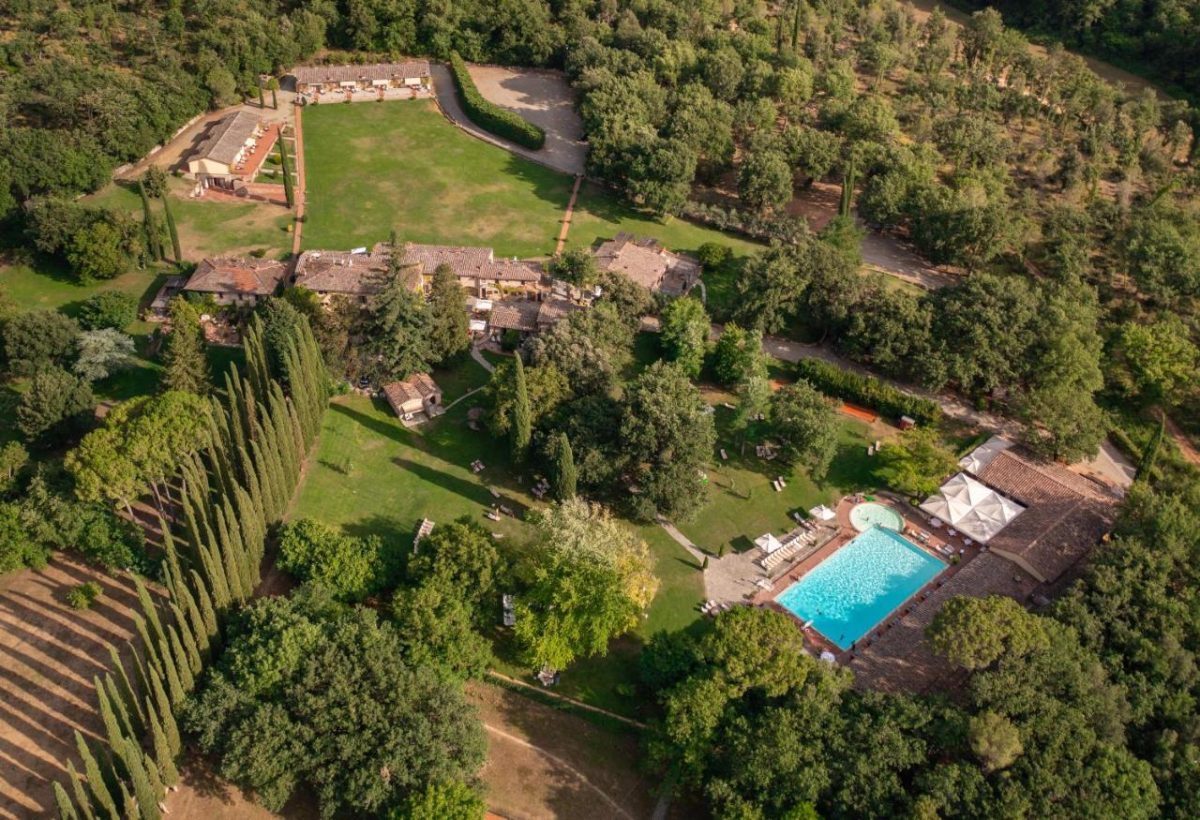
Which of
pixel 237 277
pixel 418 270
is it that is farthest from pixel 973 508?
pixel 237 277

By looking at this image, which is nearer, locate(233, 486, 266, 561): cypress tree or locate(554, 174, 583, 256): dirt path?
locate(233, 486, 266, 561): cypress tree

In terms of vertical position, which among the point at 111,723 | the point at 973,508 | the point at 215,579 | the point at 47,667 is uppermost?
the point at 111,723

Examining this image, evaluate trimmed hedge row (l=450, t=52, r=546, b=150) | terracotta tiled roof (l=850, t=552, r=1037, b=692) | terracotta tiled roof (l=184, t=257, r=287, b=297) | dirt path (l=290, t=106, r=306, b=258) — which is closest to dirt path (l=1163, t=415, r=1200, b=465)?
terracotta tiled roof (l=850, t=552, r=1037, b=692)

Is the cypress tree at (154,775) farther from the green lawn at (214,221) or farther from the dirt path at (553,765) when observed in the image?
the green lawn at (214,221)

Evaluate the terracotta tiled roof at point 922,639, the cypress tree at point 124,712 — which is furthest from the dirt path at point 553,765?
the cypress tree at point 124,712

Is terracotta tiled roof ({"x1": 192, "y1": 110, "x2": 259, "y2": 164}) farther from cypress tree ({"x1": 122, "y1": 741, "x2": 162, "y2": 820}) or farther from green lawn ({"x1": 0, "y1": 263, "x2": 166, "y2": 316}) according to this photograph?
cypress tree ({"x1": 122, "y1": 741, "x2": 162, "y2": 820})

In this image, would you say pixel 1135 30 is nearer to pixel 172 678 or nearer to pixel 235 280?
pixel 235 280

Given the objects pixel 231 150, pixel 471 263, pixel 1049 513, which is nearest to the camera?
pixel 1049 513
